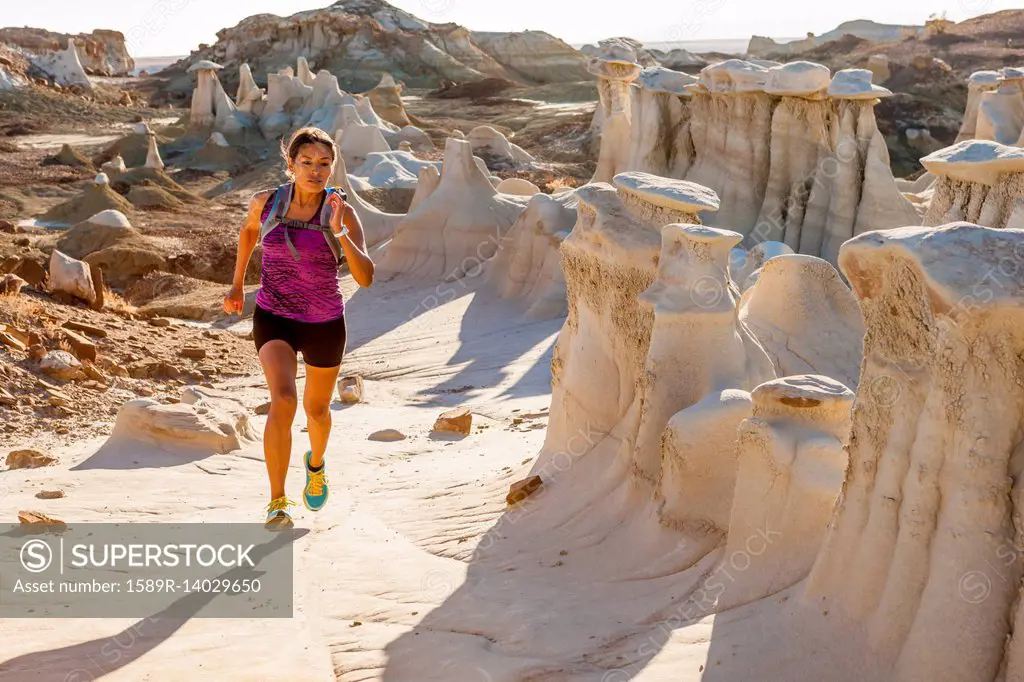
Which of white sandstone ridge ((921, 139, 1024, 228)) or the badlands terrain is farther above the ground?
white sandstone ridge ((921, 139, 1024, 228))

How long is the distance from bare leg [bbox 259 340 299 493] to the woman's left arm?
35cm

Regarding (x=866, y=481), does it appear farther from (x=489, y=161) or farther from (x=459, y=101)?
(x=459, y=101)

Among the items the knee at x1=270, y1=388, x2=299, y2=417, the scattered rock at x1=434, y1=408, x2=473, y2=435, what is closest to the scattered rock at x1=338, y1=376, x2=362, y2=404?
the scattered rock at x1=434, y1=408, x2=473, y2=435

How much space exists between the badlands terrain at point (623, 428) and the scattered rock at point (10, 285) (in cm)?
5

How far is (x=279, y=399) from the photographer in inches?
150

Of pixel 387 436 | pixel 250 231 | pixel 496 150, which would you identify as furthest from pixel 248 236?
pixel 496 150

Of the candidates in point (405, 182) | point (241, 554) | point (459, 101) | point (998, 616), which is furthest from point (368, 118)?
point (998, 616)

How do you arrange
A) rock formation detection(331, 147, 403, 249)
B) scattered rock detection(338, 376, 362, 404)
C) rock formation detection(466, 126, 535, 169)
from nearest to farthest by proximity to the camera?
scattered rock detection(338, 376, 362, 404), rock formation detection(331, 147, 403, 249), rock formation detection(466, 126, 535, 169)

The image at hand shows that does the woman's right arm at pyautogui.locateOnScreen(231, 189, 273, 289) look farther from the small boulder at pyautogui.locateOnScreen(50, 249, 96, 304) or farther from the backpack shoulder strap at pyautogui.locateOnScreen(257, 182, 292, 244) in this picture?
the small boulder at pyautogui.locateOnScreen(50, 249, 96, 304)

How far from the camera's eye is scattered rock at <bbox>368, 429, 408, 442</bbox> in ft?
25.1

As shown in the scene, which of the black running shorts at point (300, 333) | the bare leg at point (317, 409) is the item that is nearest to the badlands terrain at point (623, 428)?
the bare leg at point (317, 409)

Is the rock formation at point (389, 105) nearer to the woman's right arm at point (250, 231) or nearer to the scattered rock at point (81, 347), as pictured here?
the scattered rock at point (81, 347)

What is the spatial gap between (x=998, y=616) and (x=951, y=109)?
93.8 feet

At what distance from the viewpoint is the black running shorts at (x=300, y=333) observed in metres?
3.85
